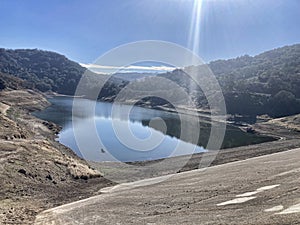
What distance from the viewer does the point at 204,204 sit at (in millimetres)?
20953

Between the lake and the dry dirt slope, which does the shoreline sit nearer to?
the dry dirt slope

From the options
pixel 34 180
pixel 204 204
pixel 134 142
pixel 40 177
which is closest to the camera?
pixel 204 204

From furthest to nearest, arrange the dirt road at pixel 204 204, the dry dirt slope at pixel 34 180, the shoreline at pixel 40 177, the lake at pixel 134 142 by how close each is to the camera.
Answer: the lake at pixel 134 142 < the shoreline at pixel 40 177 < the dry dirt slope at pixel 34 180 < the dirt road at pixel 204 204

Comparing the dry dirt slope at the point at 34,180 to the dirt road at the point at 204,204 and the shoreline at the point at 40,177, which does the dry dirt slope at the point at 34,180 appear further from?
the dirt road at the point at 204,204

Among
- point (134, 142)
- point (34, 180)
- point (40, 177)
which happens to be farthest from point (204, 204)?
point (134, 142)

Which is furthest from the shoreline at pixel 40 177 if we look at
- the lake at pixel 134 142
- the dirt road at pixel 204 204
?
the lake at pixel 134 142

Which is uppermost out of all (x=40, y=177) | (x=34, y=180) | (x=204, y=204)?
(x=40, y=177)

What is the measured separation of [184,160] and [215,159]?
4.73m

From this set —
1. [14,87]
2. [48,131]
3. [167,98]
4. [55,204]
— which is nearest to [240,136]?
[48,131]

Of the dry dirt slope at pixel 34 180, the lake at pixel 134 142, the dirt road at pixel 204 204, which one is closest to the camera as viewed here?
the dirt road at pixel 204 204

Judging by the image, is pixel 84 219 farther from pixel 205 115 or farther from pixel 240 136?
pixel 205 115

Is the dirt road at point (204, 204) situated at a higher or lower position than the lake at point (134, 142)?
lower

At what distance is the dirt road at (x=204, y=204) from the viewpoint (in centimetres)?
1680

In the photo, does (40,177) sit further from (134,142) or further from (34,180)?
(134,142)
